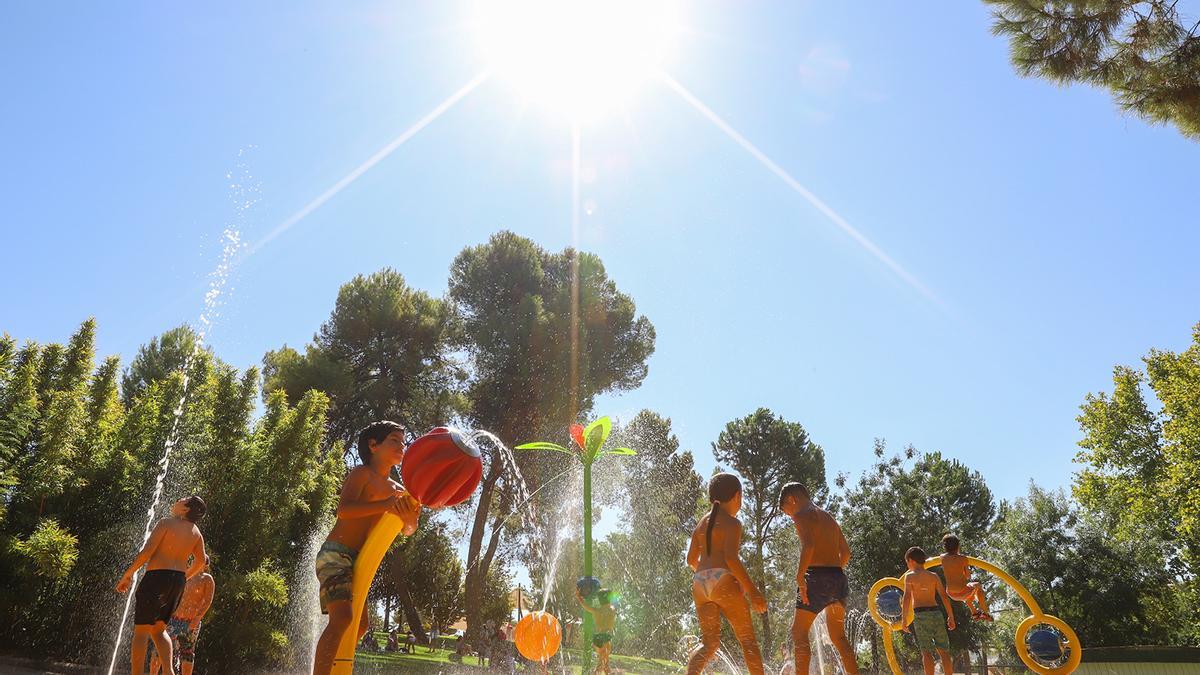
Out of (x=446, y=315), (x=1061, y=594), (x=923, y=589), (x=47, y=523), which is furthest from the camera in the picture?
(x=1061, y=594)

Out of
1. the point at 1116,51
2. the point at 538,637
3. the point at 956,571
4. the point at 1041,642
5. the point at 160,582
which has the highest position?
the point at 1116,51

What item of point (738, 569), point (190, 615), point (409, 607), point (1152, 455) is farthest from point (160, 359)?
point (1152, 455)

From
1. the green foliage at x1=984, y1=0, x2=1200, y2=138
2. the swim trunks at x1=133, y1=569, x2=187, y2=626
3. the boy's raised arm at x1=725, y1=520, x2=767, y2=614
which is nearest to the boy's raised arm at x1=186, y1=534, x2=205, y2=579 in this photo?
the swim trunks at x1=133, y1=569, x2=187, y2=626

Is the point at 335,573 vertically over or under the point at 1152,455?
under

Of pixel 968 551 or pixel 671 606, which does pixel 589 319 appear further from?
pixel 968 551

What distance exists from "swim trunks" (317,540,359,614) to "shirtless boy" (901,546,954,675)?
218 inches

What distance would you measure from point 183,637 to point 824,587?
610 cm

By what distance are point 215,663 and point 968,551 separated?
32.7 m

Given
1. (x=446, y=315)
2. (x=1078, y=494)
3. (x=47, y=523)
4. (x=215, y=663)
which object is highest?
(x=446, y=315)

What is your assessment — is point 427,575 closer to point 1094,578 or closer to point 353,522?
point 353,522

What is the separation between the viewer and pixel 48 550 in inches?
404

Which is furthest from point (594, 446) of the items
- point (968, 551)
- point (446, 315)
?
point (968, 551)

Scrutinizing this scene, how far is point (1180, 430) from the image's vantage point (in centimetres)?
2241

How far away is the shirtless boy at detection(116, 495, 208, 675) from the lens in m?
5.14
